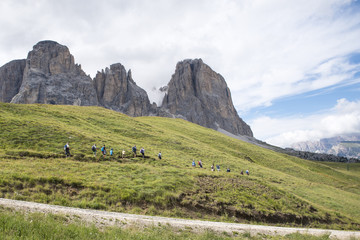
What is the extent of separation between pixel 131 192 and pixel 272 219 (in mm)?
15091

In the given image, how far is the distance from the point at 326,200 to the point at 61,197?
38621 mm

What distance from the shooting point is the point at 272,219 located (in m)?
22.1

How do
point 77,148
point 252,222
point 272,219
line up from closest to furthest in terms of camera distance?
point 252,222 → point 272,219 → point 77,148

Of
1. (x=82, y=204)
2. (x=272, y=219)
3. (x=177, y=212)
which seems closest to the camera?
(x=82, y=204)

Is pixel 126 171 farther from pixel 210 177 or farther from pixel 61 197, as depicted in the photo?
pixel 210 177

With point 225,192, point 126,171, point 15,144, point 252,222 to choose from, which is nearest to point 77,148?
point 15,144

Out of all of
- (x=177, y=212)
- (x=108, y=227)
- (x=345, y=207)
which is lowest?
(x=345, y=207)

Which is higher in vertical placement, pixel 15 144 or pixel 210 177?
pixel 15 144

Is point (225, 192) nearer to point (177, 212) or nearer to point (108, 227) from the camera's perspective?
point (177, 212)

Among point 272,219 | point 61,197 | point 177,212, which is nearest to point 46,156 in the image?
point 61,197

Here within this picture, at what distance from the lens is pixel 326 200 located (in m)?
34.3

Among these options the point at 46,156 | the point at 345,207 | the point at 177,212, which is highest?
the point at 46,156

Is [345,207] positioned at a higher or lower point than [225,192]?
lower

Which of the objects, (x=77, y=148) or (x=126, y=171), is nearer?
(x=126, y=171)
